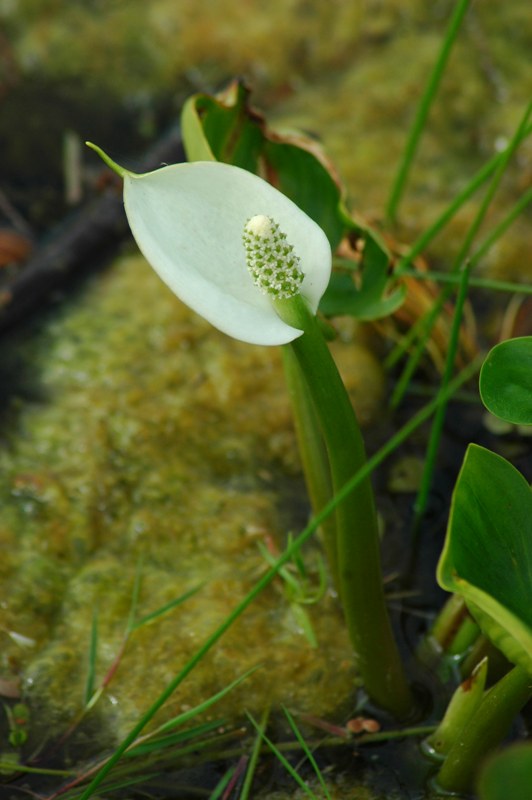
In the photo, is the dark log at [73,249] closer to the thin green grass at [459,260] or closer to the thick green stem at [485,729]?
the thin green grass at [459,260]

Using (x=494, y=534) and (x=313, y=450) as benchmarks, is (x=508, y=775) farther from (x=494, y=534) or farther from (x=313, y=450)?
(x=313, y=450)

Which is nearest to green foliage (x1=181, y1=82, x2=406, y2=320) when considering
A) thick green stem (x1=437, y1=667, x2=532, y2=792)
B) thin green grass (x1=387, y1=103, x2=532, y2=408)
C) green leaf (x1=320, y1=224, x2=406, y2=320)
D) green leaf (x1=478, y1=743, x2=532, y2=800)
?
green leaf (x1=320, y1=224, x2=406, y2=320)

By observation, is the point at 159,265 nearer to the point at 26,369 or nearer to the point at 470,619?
the point at 470,619

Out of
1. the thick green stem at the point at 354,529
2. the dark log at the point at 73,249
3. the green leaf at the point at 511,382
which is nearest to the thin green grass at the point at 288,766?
the thick green stem at the point at 354,529

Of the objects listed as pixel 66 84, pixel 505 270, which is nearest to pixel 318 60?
pixel 66 84

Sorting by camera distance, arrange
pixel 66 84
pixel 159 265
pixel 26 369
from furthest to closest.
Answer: pixel 66 84 < pixel 26 369 < pixel 159 265

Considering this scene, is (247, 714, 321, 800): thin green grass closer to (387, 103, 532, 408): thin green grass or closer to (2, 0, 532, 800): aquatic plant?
(2, 0, 532, 800): aquatic plant

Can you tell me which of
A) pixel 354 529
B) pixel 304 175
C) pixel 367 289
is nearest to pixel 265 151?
pixel 304 175

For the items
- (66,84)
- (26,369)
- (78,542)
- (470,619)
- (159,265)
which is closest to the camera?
(159,265)
